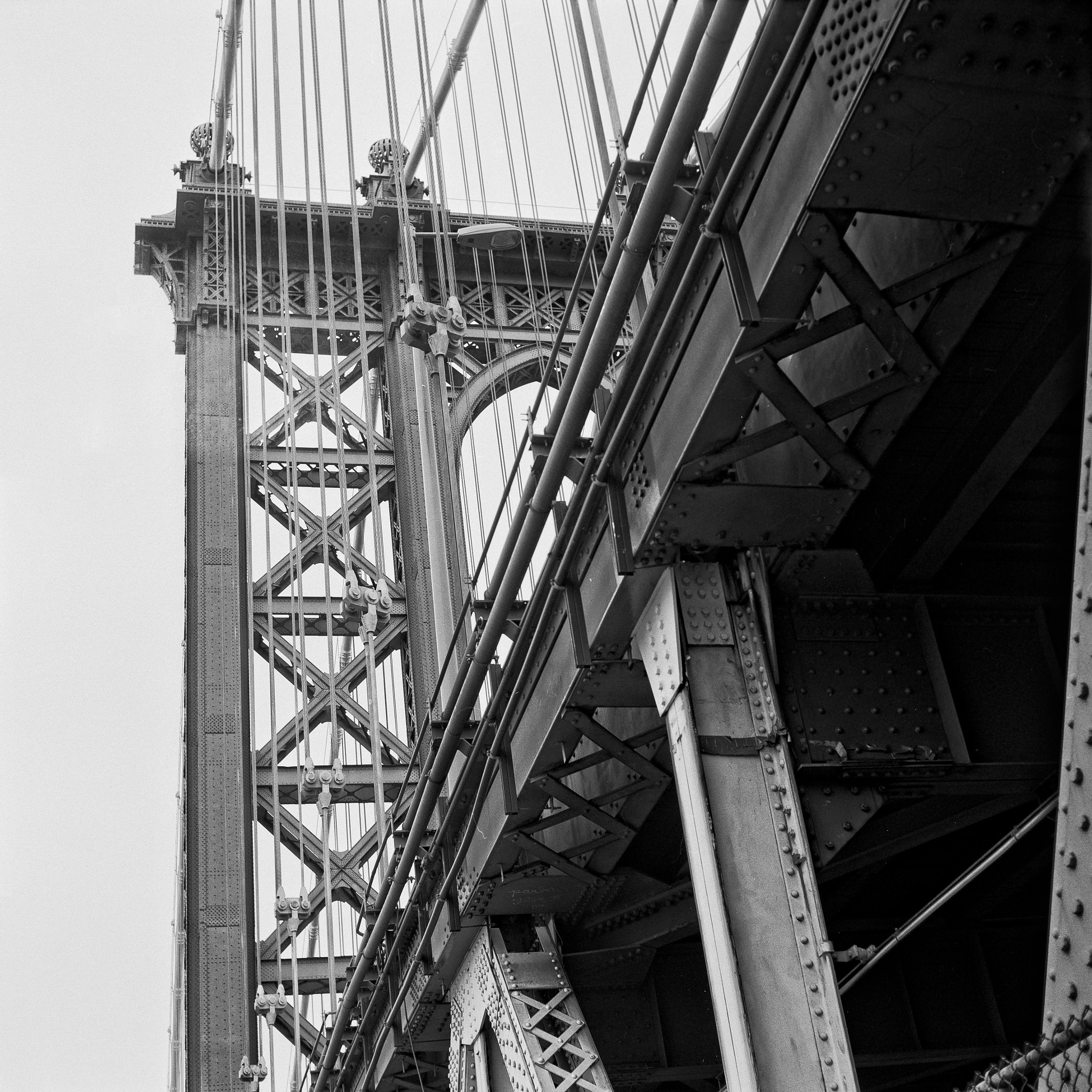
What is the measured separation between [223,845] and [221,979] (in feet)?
6.08

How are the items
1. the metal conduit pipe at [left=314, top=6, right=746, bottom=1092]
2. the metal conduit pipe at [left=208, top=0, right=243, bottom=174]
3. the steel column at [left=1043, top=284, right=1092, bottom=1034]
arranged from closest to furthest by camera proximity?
the steel column at [left=1043, top=284, right=1092, bottom=1034] → the metal conduit pipe at [left=314, top=6, right=746, bottom=1092] → the metal conduit pipe at [left=208, top=0, right=243, bottom=174]

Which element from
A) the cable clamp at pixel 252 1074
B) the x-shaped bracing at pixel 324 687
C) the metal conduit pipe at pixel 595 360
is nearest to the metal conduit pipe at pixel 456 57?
the x-shaped bracing at pixel 324 687

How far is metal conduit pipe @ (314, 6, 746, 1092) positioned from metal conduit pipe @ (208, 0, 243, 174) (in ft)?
51.7

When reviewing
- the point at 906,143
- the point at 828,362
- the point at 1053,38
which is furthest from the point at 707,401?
the point at 1053,38

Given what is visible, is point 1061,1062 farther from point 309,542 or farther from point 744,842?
point 309,542

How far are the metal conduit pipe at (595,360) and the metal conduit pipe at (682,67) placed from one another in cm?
5

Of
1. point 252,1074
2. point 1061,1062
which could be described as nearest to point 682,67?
point 1061,1062

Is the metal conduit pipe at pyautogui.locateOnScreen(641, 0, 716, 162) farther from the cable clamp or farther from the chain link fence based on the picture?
the cable clamp

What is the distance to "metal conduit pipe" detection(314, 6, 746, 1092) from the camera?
672 cm

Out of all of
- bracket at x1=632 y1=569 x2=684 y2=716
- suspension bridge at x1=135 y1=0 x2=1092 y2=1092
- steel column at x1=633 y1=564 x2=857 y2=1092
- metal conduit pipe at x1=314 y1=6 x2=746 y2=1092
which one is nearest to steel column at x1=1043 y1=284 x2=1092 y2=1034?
suspension bridge at x1=135 y1=0 x2=1092 y2=1092

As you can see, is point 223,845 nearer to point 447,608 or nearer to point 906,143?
point 447,608

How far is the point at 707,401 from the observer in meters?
7.30

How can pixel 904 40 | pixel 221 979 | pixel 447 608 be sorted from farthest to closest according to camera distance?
pixel 447 608
pixel 221 979
pixel 904 40

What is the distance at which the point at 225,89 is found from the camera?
27.8m
